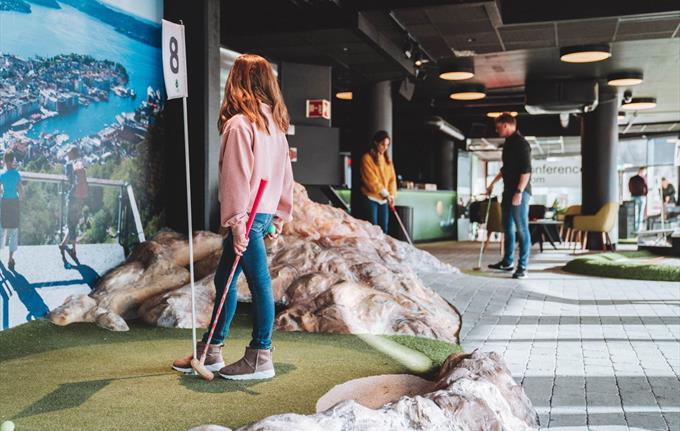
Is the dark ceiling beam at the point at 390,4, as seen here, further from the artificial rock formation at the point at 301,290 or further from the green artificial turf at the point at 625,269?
the green artificial turf at the point at 625,269

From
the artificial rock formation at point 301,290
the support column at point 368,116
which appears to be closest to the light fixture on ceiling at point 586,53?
the support column at point 368,116

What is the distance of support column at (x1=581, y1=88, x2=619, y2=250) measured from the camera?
14625mm

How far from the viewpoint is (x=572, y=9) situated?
30.2 ft

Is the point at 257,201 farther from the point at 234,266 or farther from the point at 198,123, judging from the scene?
the point at 198,123

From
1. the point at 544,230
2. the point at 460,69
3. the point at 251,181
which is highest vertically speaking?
the point at 460,69

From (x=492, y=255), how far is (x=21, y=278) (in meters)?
9.43

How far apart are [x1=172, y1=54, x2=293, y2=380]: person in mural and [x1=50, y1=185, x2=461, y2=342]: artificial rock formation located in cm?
112

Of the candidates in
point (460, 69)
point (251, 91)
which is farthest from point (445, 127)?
point (251, 91)

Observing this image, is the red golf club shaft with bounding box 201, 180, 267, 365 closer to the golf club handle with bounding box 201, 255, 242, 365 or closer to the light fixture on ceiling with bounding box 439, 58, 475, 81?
the golf club handle with bounding box 201, 255, 242, 365

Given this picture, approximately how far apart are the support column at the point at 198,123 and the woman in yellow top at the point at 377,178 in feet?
9.89

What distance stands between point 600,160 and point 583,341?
10839 mm

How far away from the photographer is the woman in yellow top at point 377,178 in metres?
8.90

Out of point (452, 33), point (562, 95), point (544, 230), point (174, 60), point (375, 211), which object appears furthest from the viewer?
point (544, 230)

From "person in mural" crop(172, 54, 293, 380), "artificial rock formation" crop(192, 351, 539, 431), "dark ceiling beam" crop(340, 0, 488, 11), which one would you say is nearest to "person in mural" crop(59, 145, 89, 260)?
"person in mural" crop(172, 54, 293, 380)
